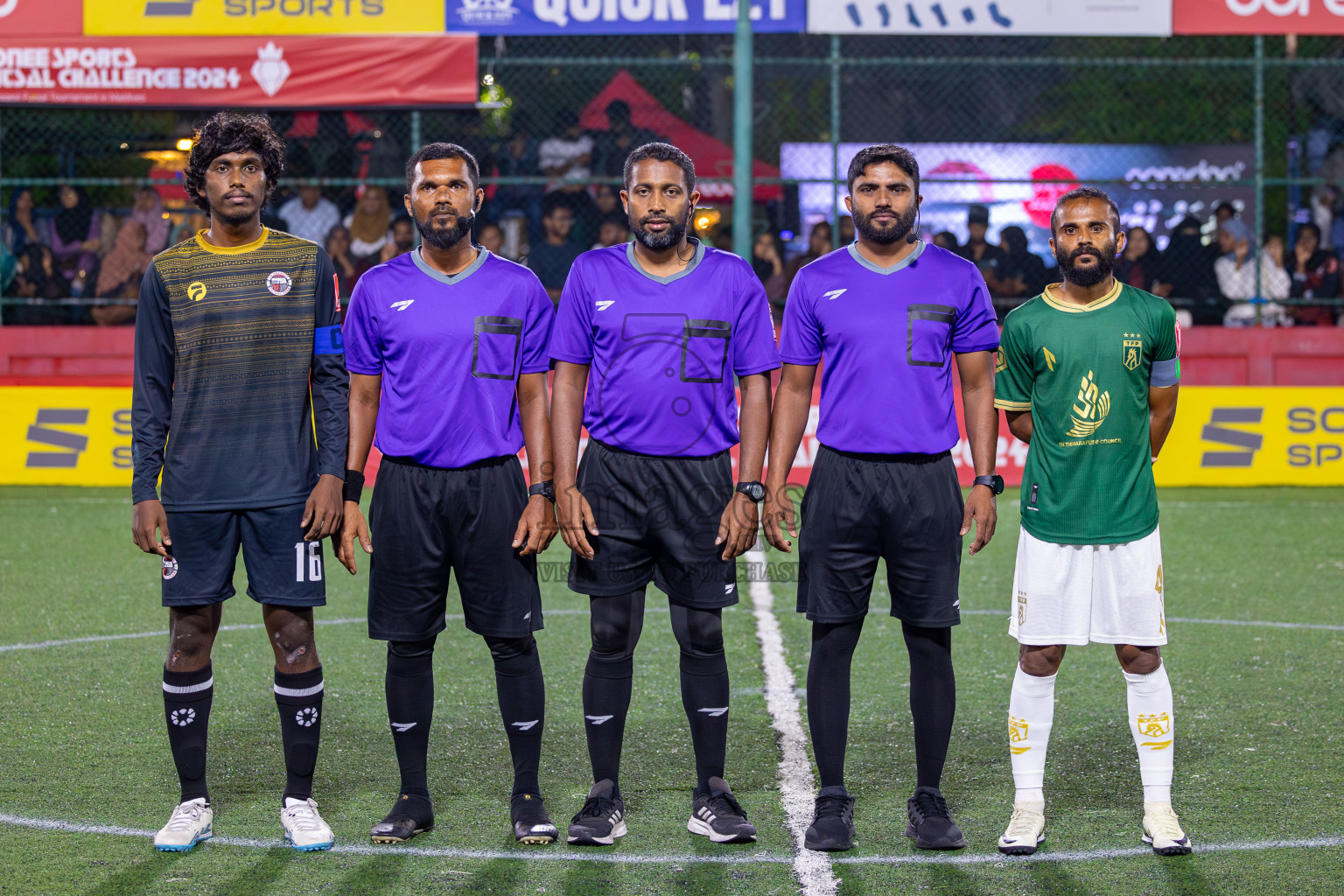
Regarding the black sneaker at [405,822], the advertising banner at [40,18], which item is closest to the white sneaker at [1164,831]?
the black sneaker at [405,822]

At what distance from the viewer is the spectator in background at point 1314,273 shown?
1531cm

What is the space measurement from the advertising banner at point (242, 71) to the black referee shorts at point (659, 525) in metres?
10.4

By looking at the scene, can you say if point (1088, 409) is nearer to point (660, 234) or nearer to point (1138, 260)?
point (660, 234)

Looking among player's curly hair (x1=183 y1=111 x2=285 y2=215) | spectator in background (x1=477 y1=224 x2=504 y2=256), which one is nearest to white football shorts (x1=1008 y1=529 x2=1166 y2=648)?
player's curly hair (x1=183 y1=111 x2=285 y2=215)

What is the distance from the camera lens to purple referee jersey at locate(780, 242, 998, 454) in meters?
4.35

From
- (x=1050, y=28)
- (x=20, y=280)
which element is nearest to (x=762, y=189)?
(x=1050, y=28)

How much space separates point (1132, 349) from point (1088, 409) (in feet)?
0.71

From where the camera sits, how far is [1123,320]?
14.3ft

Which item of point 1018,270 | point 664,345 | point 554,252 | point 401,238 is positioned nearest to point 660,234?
point 664,345

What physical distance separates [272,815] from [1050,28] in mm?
11736

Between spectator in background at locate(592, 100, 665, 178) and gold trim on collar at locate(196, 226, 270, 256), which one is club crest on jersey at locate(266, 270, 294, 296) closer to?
gold trim on collar at locate(196, 226, 270, 256)

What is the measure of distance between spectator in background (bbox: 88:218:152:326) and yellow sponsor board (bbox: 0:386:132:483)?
2972mm

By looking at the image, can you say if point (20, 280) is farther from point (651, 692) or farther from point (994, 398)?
point (994, 398)

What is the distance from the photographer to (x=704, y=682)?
450 centimetres
